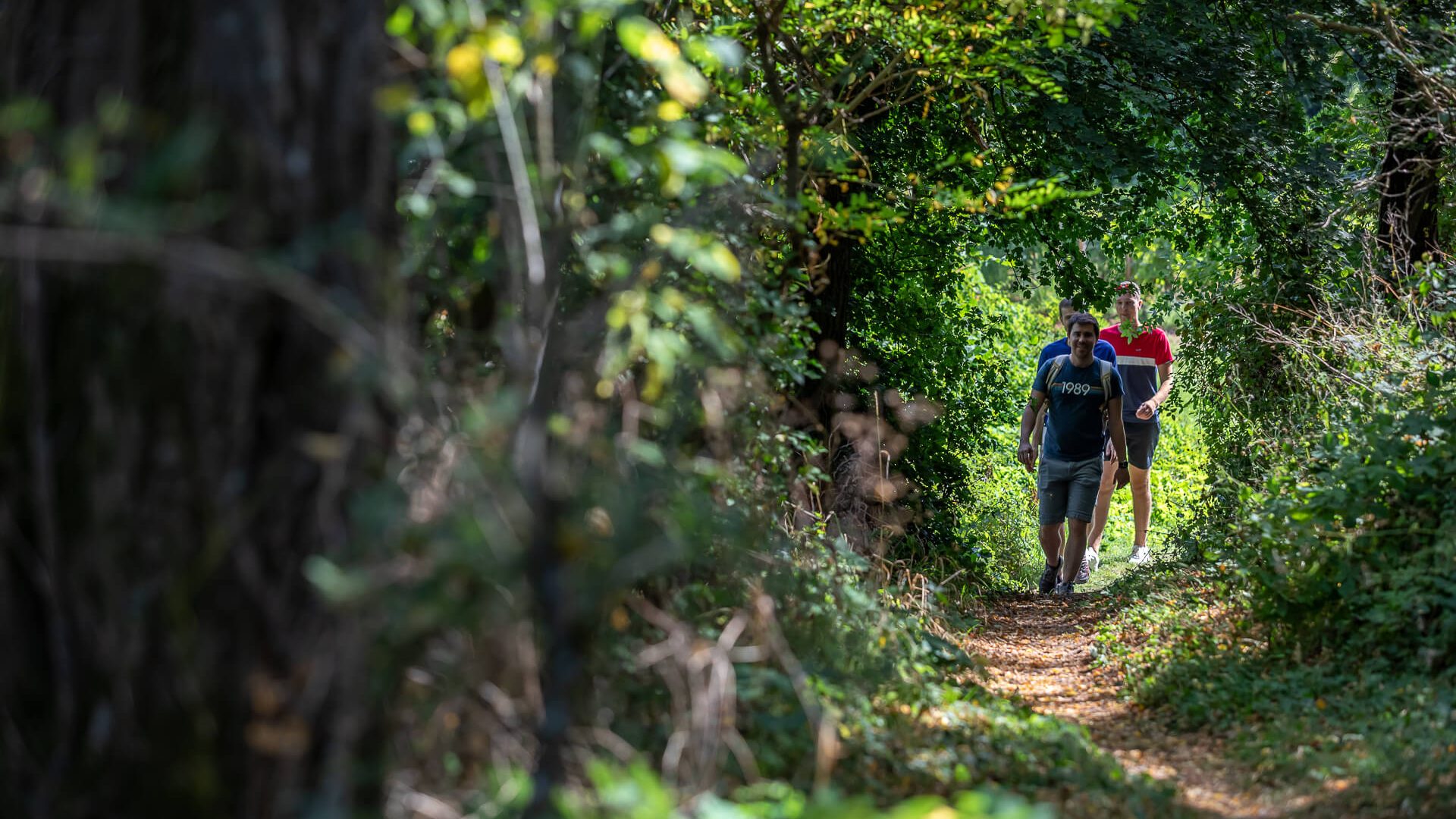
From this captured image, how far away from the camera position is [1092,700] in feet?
21.1

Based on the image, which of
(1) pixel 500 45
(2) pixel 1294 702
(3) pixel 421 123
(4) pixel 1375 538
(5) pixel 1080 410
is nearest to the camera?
(1) pixel 500 45

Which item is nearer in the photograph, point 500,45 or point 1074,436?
point 500,45

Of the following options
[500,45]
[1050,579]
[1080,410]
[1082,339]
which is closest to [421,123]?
[500,45]

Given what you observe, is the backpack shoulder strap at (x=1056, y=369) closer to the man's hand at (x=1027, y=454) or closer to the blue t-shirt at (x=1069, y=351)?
the blue t-shirt at (x=1069, y=351)

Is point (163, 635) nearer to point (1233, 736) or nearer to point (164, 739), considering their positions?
point (164, 739)

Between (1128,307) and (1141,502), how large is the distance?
1.67 meters

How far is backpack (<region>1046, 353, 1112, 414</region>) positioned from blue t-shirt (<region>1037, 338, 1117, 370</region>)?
3.1 inches

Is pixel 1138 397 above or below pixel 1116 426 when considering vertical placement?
above

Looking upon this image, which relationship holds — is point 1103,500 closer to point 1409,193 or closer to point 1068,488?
point 1068,488

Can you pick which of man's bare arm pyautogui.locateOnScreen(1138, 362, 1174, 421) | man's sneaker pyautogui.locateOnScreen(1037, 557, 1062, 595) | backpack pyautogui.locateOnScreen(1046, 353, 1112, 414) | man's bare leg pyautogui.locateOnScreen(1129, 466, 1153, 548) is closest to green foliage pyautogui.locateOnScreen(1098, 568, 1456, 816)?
backpack pyautogui.locateOnScreen(1046, 353, 1112, 414)

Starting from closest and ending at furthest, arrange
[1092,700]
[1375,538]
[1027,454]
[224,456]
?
[224,456]
[1375,538]
[1092,700]
[1027,454]

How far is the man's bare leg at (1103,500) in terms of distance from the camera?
10641 millimetres

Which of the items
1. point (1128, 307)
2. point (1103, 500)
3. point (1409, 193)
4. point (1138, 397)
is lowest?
point (1103, 500)

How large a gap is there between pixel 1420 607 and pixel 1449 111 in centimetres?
360
